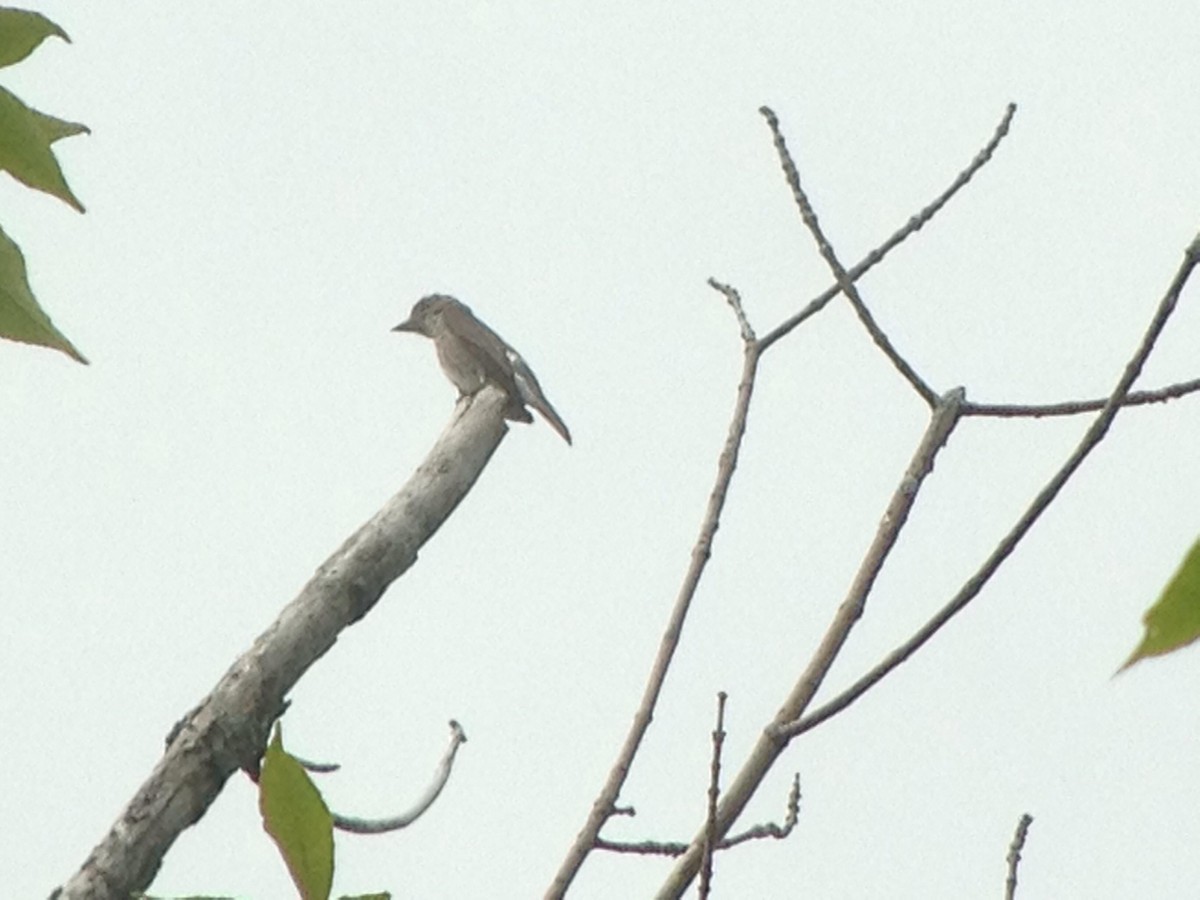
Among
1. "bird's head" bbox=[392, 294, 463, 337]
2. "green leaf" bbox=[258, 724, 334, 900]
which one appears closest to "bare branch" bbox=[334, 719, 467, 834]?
"green leaf" bbox=[258, 724, 334, 900]

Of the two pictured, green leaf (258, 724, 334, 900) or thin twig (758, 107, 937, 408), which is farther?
thin twig (758, 107, 937, 408)

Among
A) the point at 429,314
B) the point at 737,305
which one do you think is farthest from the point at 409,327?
the point at 737,305

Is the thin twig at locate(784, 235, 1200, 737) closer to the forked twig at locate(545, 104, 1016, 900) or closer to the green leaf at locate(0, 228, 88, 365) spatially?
the forked twig at locate(545, 104, 1016, 900)

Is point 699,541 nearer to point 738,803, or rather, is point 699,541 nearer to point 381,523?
point 738,803

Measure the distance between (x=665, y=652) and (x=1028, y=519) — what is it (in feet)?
1.89

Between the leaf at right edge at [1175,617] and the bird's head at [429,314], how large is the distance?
10.7 metres

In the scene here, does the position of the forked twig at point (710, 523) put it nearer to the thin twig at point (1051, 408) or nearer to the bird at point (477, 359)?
the thin twig at point (1051, 408)

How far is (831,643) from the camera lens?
6.84ft

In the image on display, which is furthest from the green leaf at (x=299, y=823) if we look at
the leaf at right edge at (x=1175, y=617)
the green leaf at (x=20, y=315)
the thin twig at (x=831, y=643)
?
the leaf at right edge at (x=1175, y=617)

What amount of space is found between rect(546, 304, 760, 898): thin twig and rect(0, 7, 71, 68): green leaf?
111 centimetres

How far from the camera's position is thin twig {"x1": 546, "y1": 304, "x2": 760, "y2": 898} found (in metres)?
2.08

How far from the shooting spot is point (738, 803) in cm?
200

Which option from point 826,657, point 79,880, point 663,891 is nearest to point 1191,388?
point 826,657

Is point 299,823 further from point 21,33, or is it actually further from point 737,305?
point 737,305
